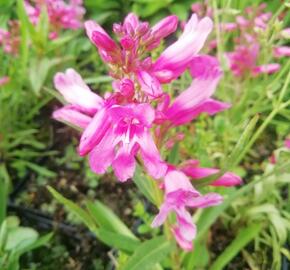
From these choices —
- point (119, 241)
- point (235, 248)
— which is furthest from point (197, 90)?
point (235, 248)

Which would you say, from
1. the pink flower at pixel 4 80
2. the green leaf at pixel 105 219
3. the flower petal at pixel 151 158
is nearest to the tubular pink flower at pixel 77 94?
the flower petal at pixel 151 158

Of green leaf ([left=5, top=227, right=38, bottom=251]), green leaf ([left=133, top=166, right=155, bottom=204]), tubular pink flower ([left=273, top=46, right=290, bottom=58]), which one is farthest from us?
tubular pink flower ([left=273, top=46, right=290, bottom=58])

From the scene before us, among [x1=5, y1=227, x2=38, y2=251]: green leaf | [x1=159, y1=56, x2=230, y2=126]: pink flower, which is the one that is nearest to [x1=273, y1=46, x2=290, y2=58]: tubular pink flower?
[x1=159, y1=56, x2=230, y2=126]: pink flower

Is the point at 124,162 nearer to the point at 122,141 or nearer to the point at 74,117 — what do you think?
the point at 122,141

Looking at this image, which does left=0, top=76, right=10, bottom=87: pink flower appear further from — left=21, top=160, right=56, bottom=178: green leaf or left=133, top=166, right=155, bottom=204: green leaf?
left=133, top=166, right=155, bottom=204: green leaf

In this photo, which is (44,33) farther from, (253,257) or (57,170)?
(253,257)

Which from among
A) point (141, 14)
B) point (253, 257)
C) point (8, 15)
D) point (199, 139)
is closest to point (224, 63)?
point (199, 139)

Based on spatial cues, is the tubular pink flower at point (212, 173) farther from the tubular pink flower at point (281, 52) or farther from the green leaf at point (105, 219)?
the tubular pink flower at point (281, 52)
